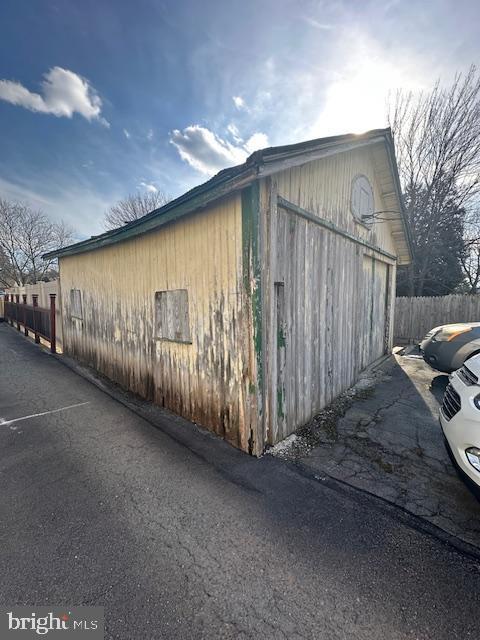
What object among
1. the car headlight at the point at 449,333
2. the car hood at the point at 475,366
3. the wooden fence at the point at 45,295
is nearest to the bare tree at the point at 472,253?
the car headlight at the point at 449,333

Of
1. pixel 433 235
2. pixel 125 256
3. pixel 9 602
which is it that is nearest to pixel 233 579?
pixel 9 602

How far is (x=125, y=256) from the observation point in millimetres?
5281

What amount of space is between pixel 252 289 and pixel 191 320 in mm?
1288

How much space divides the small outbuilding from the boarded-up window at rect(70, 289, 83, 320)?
1108 millimetres

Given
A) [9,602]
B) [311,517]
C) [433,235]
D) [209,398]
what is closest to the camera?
[9,602]

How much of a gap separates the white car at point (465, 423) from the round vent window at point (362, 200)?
3.68 m

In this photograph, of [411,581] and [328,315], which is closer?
[411,581]

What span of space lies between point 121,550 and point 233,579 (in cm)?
87

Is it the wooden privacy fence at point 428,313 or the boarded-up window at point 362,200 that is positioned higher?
the boarded-up window at point 362,200

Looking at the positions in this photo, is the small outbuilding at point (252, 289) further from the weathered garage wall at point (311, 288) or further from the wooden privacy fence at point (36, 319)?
the wooden privacy fence at point (36, 319)

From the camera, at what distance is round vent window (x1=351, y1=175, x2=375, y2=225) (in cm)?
527

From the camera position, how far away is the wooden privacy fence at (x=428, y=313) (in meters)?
10.8

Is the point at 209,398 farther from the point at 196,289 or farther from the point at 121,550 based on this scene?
the point at 121,550

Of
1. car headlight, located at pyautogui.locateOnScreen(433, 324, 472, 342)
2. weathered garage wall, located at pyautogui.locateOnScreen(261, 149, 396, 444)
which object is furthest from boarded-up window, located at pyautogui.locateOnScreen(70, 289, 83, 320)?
car headlight, located at pyautogui.locateOnScreen(433, 324, 472, 342)
